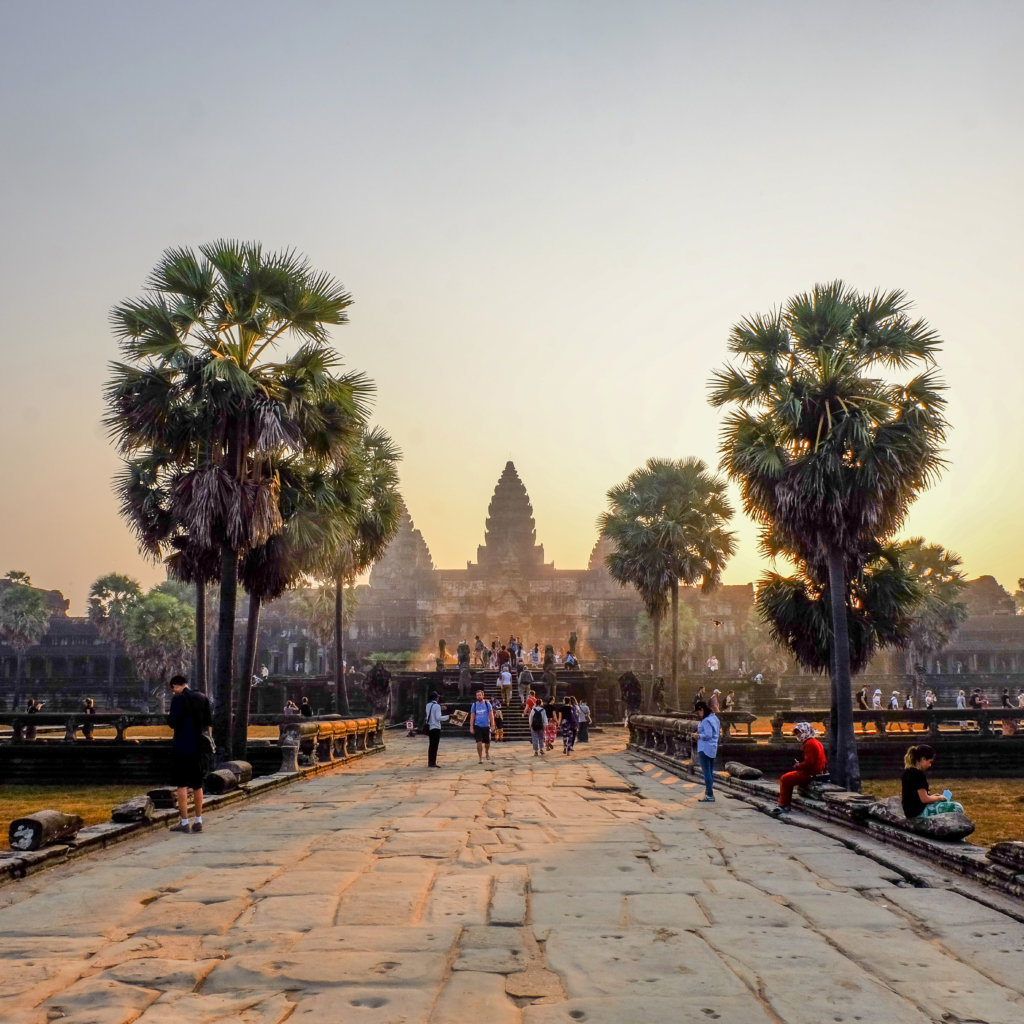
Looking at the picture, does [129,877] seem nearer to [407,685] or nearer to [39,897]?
[39,897]

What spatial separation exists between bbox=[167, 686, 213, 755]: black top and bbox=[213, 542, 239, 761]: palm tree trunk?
647 centimetres

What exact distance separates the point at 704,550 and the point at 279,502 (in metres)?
18.8

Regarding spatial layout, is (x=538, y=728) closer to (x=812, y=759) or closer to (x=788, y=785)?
(x=812, y=759)

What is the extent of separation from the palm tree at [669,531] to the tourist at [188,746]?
23838mm

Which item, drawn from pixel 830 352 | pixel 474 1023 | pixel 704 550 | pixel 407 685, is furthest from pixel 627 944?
pixel 407 685

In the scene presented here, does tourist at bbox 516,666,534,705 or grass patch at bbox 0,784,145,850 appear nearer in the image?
grass patch at bbox 0,784,145,850

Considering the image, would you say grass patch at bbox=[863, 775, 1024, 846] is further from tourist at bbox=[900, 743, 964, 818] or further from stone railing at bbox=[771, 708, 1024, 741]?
tourist at bbox=[900, 743, 964, 818]

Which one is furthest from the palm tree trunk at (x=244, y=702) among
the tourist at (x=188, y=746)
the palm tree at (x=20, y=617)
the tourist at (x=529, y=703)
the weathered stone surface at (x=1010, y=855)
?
the palm tree at (x=20, y=617)

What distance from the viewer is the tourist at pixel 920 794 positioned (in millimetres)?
8555

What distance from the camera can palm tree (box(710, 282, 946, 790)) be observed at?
17141mm

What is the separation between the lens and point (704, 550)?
33.9 metres

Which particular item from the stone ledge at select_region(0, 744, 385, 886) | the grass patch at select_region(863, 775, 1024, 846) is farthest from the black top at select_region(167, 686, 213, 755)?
the grass patch at select_region(863, 775, 1024, 846)

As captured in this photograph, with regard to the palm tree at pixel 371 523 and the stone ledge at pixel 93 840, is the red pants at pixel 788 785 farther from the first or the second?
the palm tree at pixel 371 523

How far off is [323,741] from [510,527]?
81.8 metres
